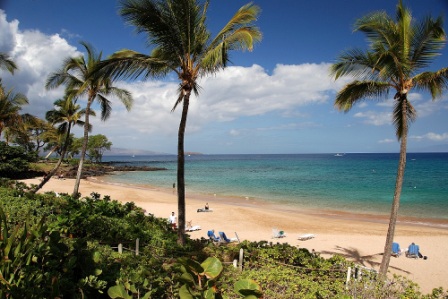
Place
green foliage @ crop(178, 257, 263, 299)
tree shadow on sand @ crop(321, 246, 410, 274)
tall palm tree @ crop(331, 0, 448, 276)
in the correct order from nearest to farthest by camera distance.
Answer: green foliage @ crop(178, 257, 263, 299)
tall palm tree @ crop(331, 0, 448, 276)
tree shadow on sand @ crop(321, 246, 410, 274)

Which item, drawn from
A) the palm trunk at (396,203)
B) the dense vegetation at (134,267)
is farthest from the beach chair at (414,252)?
the dense vegetation at (134,267)

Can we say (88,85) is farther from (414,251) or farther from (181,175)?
(414,251)

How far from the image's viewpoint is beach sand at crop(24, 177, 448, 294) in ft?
36.9

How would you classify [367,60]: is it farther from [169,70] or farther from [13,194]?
Result: [13,194]

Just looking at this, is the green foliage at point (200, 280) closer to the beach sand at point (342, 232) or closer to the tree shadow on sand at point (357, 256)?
the beach sand at point (342, 232)

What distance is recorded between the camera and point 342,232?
54.2 ft

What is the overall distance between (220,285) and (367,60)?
22.0 ft

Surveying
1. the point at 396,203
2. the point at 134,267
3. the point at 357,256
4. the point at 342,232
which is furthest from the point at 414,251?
the point at 134,267

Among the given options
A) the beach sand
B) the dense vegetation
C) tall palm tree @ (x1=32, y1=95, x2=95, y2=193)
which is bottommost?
the beach sand

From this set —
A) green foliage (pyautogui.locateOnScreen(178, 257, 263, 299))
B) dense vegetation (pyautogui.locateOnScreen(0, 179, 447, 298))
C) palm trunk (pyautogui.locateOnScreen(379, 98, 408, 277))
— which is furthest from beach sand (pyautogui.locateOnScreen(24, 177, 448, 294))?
green foliage (pyautogui.locateOnScreen(178, 257, 263, 299))

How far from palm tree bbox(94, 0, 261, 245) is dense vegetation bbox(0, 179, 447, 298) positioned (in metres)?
2.25

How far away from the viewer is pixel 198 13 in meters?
7.51

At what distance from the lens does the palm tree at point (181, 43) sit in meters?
7.16

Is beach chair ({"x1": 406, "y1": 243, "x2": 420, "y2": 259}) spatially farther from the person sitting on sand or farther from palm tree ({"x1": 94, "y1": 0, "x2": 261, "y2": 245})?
palm tree ({"x1": 94, "y1": 0, "x2": 261, "y2": 245})
